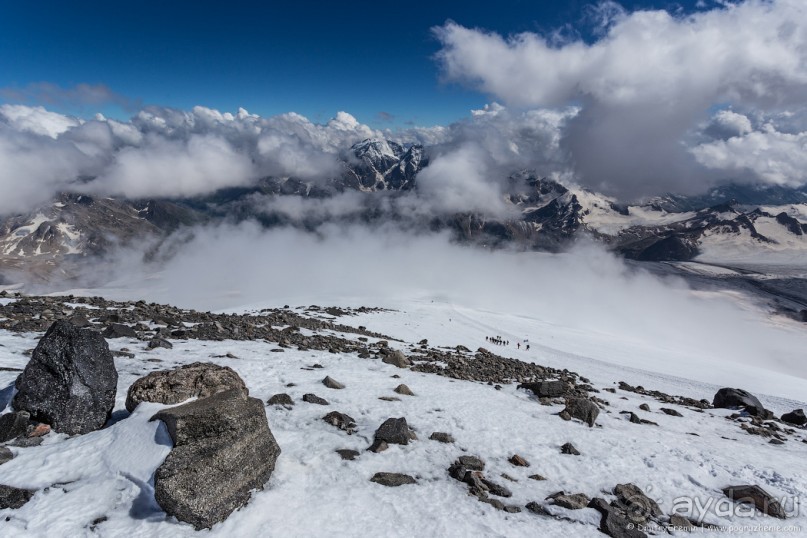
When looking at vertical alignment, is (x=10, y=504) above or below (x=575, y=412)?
below

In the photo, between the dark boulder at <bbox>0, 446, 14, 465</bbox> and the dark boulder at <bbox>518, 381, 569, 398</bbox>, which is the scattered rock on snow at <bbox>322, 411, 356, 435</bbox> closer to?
the dark boulder at <bbox>0, 446, 14, 465</bbox>

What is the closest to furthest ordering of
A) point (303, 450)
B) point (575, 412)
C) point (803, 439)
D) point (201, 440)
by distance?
1. point (201, 440)
2. point (303, 450)
3. point (575, 412)
4. point (803, 439)

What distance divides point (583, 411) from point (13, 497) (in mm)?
21670

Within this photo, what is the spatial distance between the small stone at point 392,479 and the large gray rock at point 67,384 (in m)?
9.10

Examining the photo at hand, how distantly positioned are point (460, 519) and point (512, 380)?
62.3ft

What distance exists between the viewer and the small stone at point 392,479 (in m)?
12.6

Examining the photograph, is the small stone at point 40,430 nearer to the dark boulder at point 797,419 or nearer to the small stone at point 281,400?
the small stone at point 281,400

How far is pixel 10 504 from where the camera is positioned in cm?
966

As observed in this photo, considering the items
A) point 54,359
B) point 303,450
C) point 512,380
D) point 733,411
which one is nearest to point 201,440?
point 303,450

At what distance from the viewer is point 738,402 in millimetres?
28922

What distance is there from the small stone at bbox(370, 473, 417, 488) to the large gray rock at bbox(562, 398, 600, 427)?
1125 centimetres

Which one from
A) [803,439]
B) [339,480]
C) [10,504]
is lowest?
[10,504]

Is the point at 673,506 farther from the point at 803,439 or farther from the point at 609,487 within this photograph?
the point at 803,439

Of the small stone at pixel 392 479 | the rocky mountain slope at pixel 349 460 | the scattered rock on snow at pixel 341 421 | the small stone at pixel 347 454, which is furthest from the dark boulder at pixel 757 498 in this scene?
the scattered rock on snow at pixel 341 421
